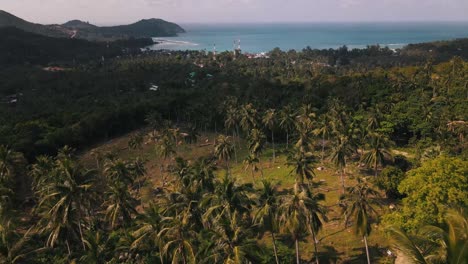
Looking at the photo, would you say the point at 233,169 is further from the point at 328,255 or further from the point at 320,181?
the point at 328,255

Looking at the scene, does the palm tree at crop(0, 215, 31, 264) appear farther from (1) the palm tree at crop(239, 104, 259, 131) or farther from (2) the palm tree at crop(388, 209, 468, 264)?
(1) the palm tree at crop(239, 104, 259, 131)

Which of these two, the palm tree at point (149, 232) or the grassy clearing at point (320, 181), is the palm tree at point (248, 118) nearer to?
the grassy clearing at point (320, 181)

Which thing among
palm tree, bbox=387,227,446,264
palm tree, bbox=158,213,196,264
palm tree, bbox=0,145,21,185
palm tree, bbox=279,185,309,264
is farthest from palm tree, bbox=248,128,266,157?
palm tree, bbox=387,227,446,264

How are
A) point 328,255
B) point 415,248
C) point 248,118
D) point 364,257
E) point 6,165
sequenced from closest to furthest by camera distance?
point 415,248, point 364,257, point 328,255, point 6,165, point 248,118

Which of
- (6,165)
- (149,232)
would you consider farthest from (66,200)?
(6,165)

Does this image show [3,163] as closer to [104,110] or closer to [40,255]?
[40,255]

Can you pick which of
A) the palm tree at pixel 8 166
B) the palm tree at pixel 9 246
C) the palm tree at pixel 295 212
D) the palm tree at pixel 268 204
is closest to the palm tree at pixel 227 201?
the palm tree at pixel 268 204

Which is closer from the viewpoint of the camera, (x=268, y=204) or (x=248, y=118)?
(x=268, y=204)
